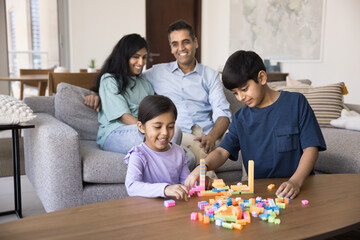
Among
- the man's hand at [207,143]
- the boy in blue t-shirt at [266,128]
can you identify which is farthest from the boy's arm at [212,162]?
the man's hand at [207,143]

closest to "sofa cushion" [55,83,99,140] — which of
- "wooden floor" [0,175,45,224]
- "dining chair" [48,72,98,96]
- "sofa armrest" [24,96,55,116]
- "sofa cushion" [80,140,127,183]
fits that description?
"sofa armrest" [24,96,55,116]

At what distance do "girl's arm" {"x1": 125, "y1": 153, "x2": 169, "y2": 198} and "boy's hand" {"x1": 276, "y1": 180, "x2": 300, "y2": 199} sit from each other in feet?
1.30

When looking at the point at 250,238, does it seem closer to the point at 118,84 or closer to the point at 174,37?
the point at 118,84

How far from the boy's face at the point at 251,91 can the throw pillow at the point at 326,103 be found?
1488 mm

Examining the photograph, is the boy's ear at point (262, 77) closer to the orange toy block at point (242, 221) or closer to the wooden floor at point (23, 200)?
the orange toy block at point (242, 221)

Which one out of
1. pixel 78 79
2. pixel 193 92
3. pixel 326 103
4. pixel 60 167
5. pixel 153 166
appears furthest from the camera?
pixel 78 79

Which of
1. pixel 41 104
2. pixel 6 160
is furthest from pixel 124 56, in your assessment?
pixel 6 160

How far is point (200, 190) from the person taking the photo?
1319 mm

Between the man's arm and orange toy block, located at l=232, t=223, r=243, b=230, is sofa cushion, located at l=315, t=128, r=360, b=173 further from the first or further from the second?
orange toy block, located at l=232, t=223, r=243, b=230

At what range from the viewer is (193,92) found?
253 centimetres

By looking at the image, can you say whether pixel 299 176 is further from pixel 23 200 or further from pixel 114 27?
pixel 114 27

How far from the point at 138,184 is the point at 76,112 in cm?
118

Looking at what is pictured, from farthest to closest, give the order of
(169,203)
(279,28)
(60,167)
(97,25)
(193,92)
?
(97,25) < (279,28) < (193,92) < (60,167) < (169,203)

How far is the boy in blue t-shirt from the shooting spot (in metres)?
1.49
